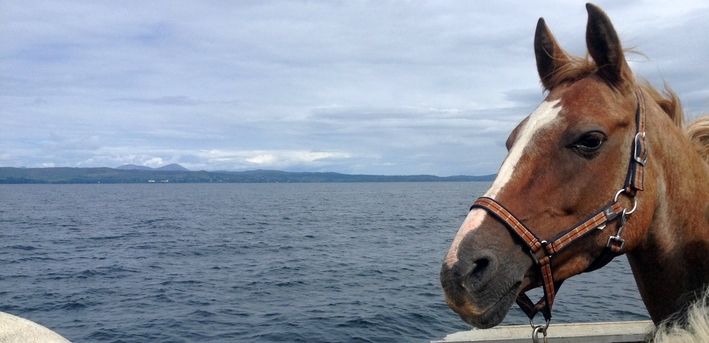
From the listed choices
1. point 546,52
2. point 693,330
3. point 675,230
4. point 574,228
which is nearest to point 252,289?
point 546,52

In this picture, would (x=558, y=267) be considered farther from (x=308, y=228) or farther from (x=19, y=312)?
(x=308, y=228)

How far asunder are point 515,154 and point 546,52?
30.0 inches

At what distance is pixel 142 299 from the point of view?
2183cm

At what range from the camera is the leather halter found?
258 centimetres

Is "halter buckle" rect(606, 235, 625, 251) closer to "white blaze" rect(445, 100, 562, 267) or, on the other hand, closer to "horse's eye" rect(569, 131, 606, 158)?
"horse's eye" rect(569, 131, 606, 158)

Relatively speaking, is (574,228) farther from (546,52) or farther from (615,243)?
(546,52)

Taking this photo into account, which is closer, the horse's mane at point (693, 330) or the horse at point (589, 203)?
the horse's mane at point (693, 330)

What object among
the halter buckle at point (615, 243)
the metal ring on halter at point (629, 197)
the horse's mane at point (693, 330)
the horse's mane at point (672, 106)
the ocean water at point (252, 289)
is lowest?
the ocean water at point (252, 289)

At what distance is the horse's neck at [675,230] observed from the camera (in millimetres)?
2926

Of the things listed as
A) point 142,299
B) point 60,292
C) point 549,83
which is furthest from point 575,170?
point 60,292

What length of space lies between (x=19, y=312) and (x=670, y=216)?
22.1 metres

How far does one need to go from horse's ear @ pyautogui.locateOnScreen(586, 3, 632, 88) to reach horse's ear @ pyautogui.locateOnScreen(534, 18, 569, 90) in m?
0.28

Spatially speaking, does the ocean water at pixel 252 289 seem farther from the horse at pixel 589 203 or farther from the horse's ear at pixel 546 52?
the horse's ear at pixel 546 52

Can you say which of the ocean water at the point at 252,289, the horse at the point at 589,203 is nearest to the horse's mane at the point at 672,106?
the horse at the point at 589,203
